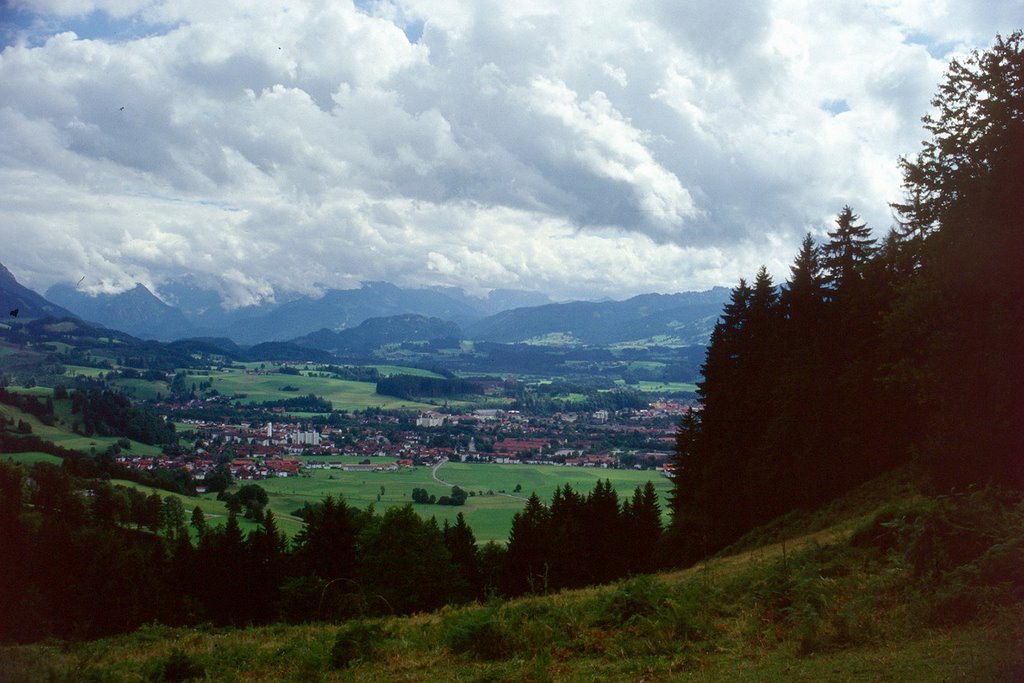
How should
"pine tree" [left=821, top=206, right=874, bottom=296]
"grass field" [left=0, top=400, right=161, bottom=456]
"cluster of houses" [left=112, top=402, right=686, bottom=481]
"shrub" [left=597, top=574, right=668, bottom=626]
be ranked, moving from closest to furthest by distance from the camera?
"shrub" [left=597, top=574, right=668, bottom=626] → "pine tree" [left=821, top=206, right=874, bottom=296] → "grass field" [left=0, top=400, right=161, bottom=456] → "cluster of houses" [left=112, top=402, right=686, bottom=481]

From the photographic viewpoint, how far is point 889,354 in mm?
20141

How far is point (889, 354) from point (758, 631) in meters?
15.0

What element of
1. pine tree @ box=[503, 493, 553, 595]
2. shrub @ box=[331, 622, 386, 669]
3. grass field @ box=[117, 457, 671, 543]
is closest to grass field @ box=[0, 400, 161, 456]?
grass field @ box=[117, 457, 671, 543]

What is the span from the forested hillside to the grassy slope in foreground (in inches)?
139

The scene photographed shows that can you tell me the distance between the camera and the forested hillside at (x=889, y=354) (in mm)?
12648

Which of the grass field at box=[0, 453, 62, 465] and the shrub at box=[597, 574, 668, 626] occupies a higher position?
the shrub at box=[597, 574, 668, 626]

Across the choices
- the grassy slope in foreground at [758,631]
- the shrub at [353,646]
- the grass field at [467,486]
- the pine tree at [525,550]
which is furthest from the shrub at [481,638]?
the grass field at [467,486]

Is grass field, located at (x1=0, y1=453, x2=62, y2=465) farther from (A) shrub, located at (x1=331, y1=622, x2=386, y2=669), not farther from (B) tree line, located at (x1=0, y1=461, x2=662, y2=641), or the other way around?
(A) shrub, located at (x1=331, y1=622, x2=386, y2=669)

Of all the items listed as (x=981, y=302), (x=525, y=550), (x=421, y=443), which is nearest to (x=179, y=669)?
(x=981, y=302)

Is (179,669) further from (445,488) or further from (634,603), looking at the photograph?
(445,488)

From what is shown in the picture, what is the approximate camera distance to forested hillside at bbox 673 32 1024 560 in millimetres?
12648

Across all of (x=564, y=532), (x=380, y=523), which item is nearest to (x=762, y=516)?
(x=564, y=532)

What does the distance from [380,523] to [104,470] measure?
59.5 meters

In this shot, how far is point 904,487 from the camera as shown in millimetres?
19422
